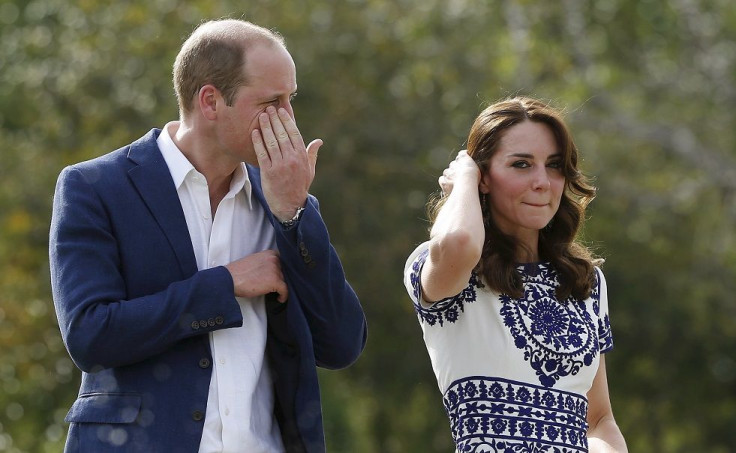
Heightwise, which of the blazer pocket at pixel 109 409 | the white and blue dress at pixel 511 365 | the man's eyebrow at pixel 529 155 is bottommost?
the blazer pocket at pixel 109 409

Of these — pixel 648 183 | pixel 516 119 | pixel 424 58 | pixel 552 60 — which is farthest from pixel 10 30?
pixel 516 119

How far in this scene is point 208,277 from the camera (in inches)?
154

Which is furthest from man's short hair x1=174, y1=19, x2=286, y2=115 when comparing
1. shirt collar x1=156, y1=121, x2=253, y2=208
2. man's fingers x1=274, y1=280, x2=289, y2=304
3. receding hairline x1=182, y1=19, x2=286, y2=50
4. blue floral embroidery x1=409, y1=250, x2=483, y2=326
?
blue floral embroidery x1=409, y1=250, x2=483, y2=326

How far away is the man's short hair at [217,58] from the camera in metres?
4.04

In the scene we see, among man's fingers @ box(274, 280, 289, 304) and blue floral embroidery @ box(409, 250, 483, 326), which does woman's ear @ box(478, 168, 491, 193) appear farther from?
man's fingers @ box(274, 280, 289, 304)

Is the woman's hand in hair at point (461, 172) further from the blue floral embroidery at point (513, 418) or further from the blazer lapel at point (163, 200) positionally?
the blazer lapel at point (163, 200)

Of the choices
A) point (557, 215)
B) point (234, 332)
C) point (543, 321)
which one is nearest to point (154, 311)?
point (234, 332)

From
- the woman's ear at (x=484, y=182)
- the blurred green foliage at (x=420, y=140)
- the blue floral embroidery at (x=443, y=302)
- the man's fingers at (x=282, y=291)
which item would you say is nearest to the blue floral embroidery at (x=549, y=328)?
the blue floral embroidery at (x=443, y=302)

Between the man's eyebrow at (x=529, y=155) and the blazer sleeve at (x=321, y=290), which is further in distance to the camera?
the man's eyebrow at (x=529, y=155)

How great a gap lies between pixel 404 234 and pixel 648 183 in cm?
427

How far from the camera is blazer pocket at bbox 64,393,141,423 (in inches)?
152

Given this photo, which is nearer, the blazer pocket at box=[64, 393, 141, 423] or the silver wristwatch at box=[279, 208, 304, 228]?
the blazer pocket at box=[64, 393, 141, 423]

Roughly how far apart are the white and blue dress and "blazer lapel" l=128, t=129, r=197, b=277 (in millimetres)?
709

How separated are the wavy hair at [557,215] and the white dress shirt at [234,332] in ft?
2.13
